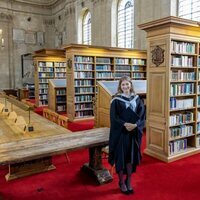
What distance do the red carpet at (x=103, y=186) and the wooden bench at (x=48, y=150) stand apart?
0.44 ft

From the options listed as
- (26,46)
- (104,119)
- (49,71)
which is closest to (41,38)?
(26,46)

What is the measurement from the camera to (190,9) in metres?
7.90

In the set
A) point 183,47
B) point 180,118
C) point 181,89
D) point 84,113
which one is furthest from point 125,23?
point 180,118

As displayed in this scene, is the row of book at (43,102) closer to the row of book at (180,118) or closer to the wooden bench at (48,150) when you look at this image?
the wooden bench at (48,150)

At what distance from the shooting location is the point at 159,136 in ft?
14.3

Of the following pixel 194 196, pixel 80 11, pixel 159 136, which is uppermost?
pixel 80 11

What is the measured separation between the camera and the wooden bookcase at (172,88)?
13.5 ft

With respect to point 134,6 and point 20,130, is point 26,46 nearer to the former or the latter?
point 134,6

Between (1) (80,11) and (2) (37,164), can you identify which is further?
(1) (80,11)

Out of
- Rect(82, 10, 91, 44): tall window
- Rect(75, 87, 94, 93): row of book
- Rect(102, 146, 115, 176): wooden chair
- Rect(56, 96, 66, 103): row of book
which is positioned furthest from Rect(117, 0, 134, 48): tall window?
Rect(102, 146, 115, 176): wooden chair

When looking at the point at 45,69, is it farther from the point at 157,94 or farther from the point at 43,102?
the point at 157,94

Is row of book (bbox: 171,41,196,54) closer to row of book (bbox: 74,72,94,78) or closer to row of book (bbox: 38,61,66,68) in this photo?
row of book (bbox: 74,72,94,78)

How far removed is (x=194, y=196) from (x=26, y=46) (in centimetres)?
1592

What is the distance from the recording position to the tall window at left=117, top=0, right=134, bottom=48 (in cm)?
1060
